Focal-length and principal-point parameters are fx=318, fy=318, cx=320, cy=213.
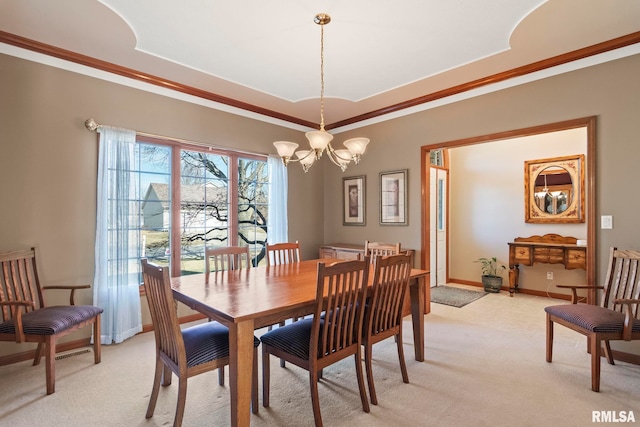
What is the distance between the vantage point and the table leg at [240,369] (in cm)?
161

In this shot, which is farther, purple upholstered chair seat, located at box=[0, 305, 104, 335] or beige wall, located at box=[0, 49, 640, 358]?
beige wall, located at box=[0, 49, 640, 358]

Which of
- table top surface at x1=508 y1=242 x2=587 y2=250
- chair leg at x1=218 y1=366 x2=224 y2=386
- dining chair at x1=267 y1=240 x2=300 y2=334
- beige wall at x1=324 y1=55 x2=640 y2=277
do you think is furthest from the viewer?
table top surface at x1=508 y1=242 x2=587 y2=250

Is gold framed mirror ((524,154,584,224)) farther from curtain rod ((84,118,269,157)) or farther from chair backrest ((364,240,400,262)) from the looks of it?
curtain rod ((84,118,269,157))

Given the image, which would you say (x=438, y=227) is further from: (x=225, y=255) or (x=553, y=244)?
(x=225, y=255)

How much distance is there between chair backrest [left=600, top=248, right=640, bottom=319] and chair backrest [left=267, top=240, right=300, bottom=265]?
9.23ft

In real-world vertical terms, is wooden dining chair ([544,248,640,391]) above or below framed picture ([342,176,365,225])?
below

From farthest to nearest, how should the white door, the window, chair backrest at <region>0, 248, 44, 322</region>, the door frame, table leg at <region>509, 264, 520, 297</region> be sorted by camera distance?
the white door
table leg at <region>509, 264, 520, 297</region>
the window
the door frame
chair backrest at <region>0, 248, 44, 322</region>

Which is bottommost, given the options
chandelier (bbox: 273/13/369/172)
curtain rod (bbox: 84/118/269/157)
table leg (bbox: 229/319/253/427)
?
table leg (bbox: 229/319/253/427)

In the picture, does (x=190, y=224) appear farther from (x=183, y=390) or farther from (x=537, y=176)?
(x=537, y=176)

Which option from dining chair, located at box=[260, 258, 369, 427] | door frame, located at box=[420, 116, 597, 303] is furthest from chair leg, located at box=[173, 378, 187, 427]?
door frame, located at box=[420, 116, 597, 303]

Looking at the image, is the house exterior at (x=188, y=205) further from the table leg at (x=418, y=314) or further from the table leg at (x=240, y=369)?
the table leg at (x=418, y=314)

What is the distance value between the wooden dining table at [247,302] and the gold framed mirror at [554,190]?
3.49 metres

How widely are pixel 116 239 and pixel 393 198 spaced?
3332 millimetres

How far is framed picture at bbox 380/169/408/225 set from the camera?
14.2 feet
